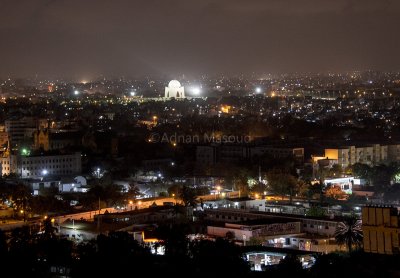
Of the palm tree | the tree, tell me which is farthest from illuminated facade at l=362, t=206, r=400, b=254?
the tree

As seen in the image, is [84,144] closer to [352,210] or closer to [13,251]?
[352,210]

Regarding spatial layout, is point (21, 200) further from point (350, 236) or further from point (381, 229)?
point (381, 229)

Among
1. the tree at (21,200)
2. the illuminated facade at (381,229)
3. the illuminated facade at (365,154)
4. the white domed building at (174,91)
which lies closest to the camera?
the illuminated facade at (381,229)

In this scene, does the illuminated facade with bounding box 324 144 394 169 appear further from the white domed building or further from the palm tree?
the white domed building

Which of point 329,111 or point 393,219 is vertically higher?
point 329,111

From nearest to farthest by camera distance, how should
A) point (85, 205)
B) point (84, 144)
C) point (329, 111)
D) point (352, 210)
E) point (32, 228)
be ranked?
point (32, 228)
point (352, 210)
point (85, 205)
point (84, 144)
point (329, 111)

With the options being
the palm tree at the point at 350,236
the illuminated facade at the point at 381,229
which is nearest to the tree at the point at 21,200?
the palm tree at the point at 350,236

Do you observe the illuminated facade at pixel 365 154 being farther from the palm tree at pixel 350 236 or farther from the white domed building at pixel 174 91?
the white domed building at pixel 174 91

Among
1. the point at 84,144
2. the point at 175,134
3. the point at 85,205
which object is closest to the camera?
the point at 85,205

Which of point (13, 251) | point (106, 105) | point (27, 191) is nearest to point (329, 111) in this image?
point (106, 105)
